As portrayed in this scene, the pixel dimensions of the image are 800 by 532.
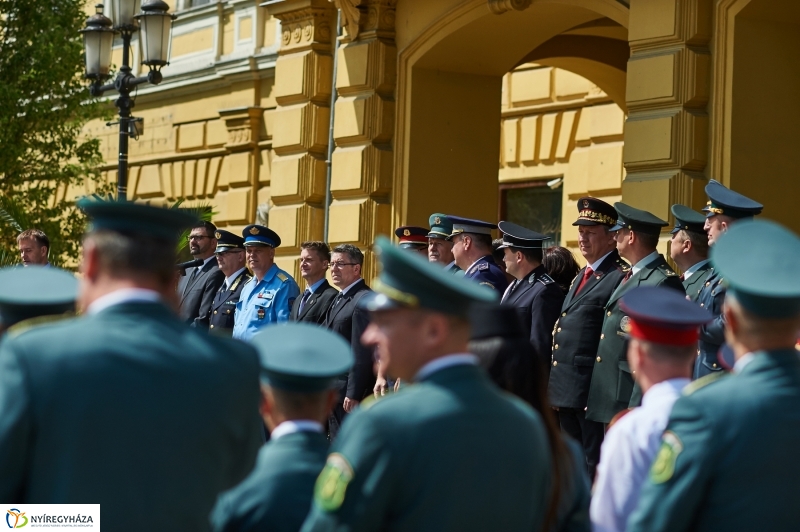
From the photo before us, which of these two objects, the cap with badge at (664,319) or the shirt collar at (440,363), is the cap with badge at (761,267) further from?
the shirt collar at (440,363)

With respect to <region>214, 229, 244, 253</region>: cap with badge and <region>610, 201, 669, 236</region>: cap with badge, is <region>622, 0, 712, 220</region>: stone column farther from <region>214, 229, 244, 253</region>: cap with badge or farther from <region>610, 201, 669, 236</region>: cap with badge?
<region>214, 229, 244, 253</region>: cap with badge

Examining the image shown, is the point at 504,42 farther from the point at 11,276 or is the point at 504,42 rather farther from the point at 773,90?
the point at 11,276

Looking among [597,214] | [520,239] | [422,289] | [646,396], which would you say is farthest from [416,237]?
[422,289]

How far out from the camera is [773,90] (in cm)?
1052

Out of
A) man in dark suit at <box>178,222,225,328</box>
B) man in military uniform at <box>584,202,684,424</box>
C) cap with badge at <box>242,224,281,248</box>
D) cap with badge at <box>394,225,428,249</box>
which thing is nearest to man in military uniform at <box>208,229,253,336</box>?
man in dark suit at <box>178,222,225,328</box>

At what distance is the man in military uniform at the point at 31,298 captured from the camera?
12.1 feet

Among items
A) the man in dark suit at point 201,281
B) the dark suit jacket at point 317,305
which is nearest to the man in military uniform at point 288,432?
the dark suit jacket at point 317,305

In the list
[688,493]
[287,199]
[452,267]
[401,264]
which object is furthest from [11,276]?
[287,199]

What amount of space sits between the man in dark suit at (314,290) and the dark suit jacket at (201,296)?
1184mm

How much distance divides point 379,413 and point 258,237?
26.7 feet

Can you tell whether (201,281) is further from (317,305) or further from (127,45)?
(127,45)

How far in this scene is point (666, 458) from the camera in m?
3.36

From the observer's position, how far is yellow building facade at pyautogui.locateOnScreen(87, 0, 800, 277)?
1048cm

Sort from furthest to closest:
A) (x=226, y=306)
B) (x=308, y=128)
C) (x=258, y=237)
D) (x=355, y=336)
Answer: (x=308, y=128), (x=226, y=306), (x=258, y=237), (x=355, y=336)
